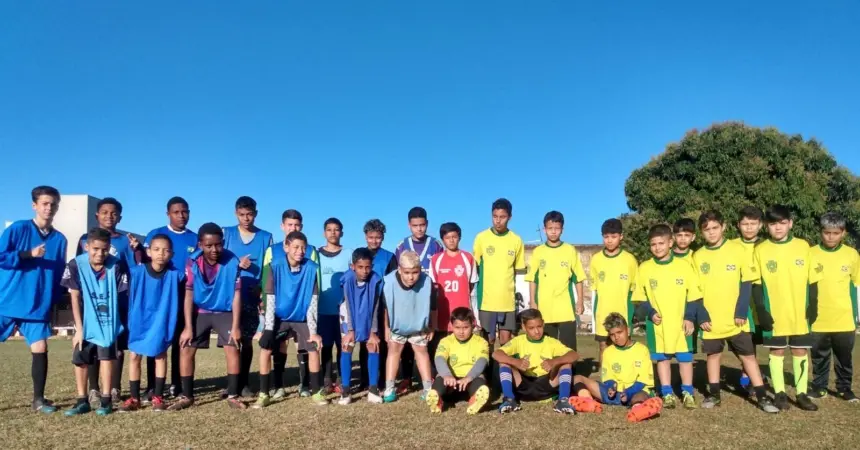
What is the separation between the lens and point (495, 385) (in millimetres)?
7027

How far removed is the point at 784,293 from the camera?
5887mm

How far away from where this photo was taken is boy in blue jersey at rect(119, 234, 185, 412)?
5.71 metres

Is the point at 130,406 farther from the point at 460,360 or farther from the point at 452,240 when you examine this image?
the point at 452,240

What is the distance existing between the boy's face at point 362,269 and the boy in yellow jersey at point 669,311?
3.06 metres

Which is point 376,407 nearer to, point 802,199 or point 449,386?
point 449,386

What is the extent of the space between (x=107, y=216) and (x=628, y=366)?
19.1ft

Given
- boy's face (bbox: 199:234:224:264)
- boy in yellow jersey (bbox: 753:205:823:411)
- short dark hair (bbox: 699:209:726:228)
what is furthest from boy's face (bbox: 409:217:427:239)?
boy in yellow jersey (bbox: 753:205:823:411)

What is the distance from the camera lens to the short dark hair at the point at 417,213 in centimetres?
722

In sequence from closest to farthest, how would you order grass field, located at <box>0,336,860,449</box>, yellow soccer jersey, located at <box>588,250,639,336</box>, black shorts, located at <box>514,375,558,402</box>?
grass field, located at <box>0,336,860,449</box> < black shorts, located at <box>514,375,558,402</box> < yellow soccer jersey, located at <box>588,250,639,336</box>

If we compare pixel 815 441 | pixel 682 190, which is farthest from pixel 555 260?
pixel 682 190

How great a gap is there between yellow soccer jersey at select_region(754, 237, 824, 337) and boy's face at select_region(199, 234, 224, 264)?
226 inches

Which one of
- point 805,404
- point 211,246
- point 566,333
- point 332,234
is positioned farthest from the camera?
point 332,234

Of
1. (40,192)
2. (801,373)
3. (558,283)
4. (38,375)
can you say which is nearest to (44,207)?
(40,192)

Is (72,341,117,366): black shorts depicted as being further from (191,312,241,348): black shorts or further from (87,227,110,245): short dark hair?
(87,227,110,245): short dark hair
